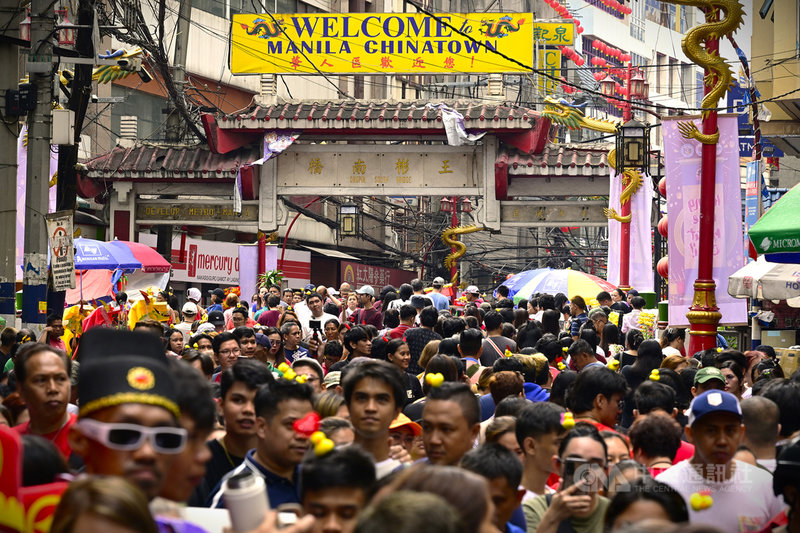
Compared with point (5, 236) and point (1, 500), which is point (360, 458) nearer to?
point (1, 500)

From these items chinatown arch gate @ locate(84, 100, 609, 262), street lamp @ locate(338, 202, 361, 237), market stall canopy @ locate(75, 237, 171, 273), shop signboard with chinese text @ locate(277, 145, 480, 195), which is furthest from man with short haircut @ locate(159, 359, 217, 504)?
street lamp @ locate(338, 202, 361, 237)

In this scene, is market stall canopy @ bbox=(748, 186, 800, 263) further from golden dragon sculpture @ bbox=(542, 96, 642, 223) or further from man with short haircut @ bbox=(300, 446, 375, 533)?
golden dragon sculpture @ bbox=(542, 96, 642, 223)

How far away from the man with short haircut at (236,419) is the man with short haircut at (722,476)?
7.01ft

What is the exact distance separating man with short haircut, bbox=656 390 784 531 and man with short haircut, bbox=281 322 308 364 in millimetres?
7456

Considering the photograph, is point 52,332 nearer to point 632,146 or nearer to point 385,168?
point 385,168

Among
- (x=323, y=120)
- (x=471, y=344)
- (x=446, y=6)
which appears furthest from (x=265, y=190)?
(x=446, y=6)

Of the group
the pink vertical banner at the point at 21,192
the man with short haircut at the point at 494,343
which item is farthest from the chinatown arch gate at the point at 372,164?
the man with short haircut at the point at 494,343

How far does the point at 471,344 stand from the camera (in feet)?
34.8

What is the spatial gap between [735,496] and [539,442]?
1095mm

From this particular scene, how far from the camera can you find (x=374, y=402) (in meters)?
6.09

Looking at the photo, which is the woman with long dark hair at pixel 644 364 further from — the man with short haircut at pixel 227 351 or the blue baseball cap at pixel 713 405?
the blue baseball cap at pixel 713 405

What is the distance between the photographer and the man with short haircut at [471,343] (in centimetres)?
1057

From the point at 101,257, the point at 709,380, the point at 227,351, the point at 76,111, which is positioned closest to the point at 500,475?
the point at 709,380

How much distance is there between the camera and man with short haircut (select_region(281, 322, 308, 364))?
1288 cm
